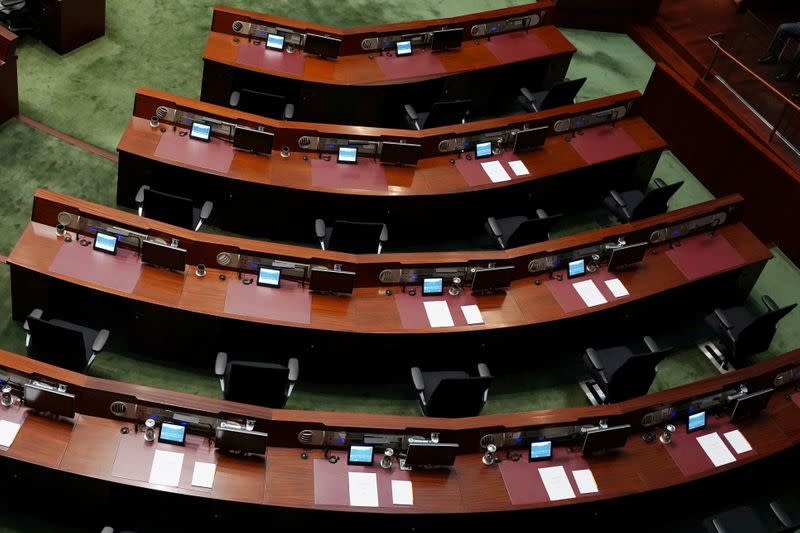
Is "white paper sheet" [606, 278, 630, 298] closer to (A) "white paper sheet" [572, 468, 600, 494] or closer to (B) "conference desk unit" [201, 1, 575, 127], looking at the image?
(A) "white paper sheet" [572, 468, 600, 494]

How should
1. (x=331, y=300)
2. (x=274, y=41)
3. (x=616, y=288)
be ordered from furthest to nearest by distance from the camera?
(x=274, y=41) → (x=616, y=288) → (x=331, y=300)

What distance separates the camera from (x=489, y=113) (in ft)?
31.0

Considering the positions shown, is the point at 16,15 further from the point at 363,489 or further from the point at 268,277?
the point at 363,489

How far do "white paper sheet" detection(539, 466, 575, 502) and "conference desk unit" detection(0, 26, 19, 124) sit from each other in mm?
5177

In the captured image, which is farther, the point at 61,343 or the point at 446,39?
the point at 446,39

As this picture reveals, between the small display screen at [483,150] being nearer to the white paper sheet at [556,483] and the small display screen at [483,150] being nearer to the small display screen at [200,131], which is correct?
the small display screen at [200,131]

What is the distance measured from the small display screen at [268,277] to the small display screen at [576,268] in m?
2.11

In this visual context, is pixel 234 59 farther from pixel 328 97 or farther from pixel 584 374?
pixel 584 374

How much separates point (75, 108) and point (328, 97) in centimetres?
218

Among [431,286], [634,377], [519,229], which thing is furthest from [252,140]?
[634,377]

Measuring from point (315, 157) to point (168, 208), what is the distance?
1.23 meters

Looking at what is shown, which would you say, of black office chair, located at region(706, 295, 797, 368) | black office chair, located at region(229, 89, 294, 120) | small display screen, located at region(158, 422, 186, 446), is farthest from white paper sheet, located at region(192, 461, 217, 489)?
black office chair, located at region(706, 295, 797, 368)

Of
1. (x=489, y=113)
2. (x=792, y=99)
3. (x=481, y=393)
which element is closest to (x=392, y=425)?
(x=481, y=393)

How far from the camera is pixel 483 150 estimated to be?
796 centimetres
